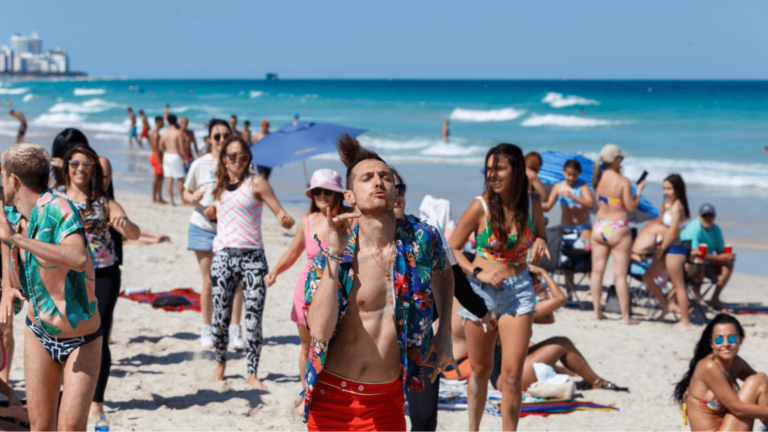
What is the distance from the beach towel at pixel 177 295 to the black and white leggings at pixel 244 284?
2492 mm

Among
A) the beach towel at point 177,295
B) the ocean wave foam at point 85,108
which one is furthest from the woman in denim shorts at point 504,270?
the ocean wave foam at point 85,108

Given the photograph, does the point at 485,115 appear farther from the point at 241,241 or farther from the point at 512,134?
the point at 241,241

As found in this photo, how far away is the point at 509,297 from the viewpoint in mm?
4395

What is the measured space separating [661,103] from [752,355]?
4930 cm

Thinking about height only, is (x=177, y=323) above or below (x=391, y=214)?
below

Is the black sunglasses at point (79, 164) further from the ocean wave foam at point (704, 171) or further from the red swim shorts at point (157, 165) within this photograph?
the ocean wave foam at point (704, 171)

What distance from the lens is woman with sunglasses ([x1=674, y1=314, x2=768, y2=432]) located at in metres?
4.56

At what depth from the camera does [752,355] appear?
7.11m

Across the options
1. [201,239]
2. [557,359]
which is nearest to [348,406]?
[557,359]

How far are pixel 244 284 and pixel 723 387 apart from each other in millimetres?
3291

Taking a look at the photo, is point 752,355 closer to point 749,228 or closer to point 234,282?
point 234,282

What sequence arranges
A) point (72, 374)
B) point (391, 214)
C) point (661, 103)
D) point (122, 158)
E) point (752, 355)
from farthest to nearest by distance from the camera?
point (661, 103) < point (122, 158) < point (752, 355) < point (72, 374) < point (391, 214)

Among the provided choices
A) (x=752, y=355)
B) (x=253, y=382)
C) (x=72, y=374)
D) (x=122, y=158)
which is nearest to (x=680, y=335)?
(x=752, y=355)

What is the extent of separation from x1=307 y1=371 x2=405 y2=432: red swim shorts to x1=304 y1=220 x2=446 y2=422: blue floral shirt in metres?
0.05
